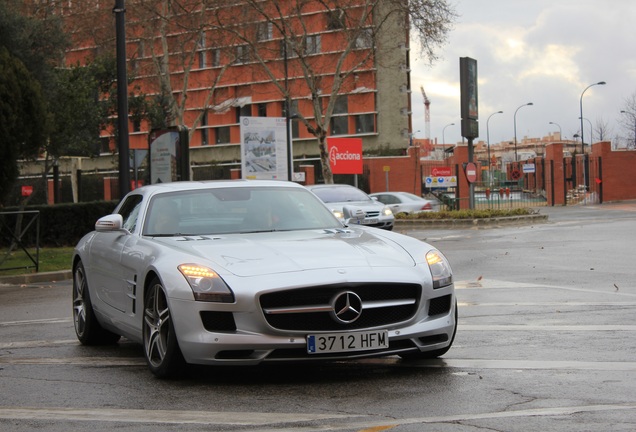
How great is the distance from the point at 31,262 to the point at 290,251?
14912 mm

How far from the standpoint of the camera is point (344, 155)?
52.6 meters

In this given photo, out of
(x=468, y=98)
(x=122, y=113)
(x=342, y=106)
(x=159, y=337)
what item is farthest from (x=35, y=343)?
(x=342, y=106)

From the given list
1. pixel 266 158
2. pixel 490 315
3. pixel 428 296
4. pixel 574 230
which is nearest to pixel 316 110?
pixel 266 158

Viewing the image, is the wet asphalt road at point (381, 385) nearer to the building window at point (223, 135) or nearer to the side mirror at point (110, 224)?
the side mirror at point (110, 224)

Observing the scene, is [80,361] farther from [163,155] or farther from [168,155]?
[163,155]

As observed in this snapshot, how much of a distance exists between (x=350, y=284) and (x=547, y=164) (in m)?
62.7

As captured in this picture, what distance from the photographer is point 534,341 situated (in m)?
8.45

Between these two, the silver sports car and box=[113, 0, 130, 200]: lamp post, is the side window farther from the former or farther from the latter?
box=[113, 0, 130, 200]: lamp post

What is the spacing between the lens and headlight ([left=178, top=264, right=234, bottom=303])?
680 cm

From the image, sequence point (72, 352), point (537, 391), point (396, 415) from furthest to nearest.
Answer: point (72, 352) < point (537, 391) < point (396, 415)

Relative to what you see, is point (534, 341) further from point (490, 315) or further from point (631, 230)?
point (631, 230)

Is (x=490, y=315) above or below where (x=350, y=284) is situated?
below

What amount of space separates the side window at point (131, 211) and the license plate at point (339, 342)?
259 centimetres

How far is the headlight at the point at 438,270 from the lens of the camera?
7.34 meters
